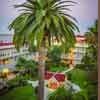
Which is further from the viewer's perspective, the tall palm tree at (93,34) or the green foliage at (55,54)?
the green foliage at (55,54)

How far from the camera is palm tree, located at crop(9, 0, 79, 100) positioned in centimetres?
301

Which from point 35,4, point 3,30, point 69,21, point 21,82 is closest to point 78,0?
point 69,21

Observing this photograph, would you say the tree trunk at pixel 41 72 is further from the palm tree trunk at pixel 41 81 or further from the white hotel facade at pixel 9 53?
the white hotel facade at pixel 9 53

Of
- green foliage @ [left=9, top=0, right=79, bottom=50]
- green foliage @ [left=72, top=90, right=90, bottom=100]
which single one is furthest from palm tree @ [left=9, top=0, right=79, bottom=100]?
green foliage @ [left=72, top=90, right=90, bottom=100]

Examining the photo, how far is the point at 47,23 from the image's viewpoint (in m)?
3.00

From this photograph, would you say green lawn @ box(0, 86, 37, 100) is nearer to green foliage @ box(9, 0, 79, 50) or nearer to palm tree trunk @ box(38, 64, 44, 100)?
palm tree trunk @ box(38, 64, 44, 100)

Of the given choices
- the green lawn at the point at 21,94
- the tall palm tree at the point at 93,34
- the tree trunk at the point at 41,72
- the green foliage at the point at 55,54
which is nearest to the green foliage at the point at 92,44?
the tall palm tree at the point at 93,34

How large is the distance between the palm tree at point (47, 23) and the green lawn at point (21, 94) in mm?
415

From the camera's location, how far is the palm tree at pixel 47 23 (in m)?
3.01

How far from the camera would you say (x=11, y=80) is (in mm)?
3143

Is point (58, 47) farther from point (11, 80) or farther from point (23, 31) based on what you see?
point (11, 80)

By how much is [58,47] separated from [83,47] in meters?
0.27

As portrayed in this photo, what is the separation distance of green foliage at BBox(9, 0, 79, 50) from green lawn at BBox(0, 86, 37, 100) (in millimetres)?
480

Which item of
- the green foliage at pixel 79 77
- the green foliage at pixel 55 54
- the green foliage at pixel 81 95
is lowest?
the green foliage at pixel 81 95
